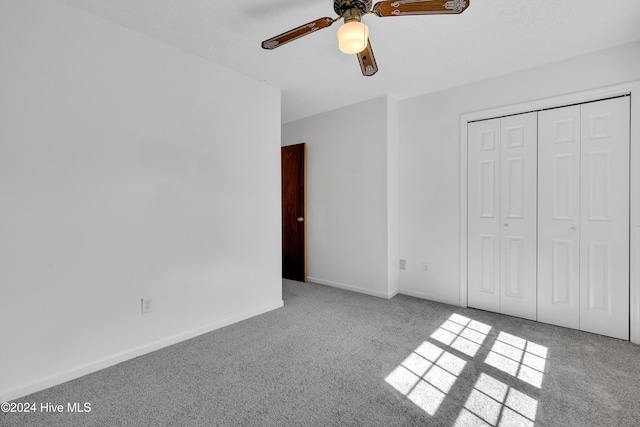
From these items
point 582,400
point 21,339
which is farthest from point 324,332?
point 21,339

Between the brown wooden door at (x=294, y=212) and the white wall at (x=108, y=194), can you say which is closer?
the white wall at (x=108, y=194)

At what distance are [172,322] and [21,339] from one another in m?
0.88

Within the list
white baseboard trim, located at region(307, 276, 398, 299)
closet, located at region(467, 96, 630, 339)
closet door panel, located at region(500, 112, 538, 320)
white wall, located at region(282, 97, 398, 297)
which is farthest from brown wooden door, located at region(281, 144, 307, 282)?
closet door panel, located at region(500, 112, 538, 320)

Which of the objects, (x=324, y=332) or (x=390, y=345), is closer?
(x=390, y=345)

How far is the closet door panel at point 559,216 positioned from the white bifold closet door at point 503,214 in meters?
0.07

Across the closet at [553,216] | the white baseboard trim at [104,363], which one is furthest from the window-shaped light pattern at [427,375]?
the white baseboard trim at [104,363]

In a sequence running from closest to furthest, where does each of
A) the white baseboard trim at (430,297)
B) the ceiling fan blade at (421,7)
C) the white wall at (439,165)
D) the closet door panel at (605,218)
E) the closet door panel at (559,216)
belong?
the ceiling fan blade at (421,7) → the closet door panel at (605,218) → the closet door panel at (559,216) → the white wall at (439,165) → the white baseboard trim at (430,297)

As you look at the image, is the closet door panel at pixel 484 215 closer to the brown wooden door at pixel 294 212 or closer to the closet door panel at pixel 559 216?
the closet door panel at pixel 559 216

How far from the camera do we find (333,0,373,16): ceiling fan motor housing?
1.69m

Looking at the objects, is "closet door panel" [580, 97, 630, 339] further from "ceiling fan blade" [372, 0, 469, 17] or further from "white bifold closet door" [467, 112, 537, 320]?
"ceiling fan blade" [372, 0, 469, 17]

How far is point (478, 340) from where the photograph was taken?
96.5 inches

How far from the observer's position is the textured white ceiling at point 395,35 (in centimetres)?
194

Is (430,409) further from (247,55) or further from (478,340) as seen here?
(247,55)

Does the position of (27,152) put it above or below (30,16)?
below
